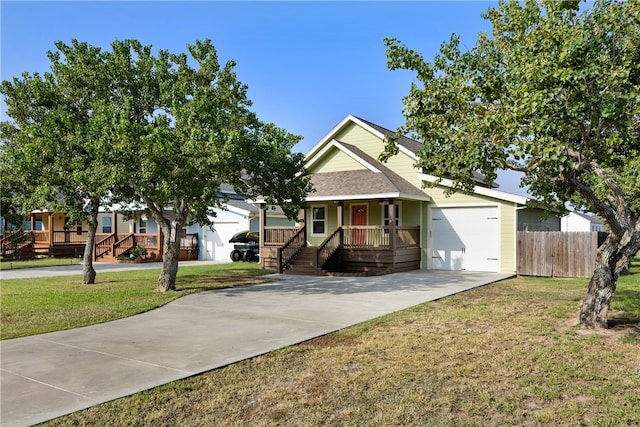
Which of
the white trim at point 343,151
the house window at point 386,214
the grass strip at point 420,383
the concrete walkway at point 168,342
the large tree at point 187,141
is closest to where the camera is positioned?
the grass strip at point 420,383

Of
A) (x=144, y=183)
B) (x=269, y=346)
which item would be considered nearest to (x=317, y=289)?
(x=144, y=183)

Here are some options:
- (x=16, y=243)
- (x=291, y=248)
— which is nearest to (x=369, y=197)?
(x=291, y=248)

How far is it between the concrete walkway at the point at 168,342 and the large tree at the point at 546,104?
3.87 metres

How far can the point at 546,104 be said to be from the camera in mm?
6641

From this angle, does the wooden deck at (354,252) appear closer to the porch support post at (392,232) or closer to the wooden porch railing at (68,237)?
the porch support post at (392,232)

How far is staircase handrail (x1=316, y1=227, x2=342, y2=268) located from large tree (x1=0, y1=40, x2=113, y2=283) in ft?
26.9

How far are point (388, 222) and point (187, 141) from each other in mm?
10737

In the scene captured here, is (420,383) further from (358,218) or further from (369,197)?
(358,218)

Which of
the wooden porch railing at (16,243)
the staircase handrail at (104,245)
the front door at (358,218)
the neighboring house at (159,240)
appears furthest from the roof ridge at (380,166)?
the wooden porch railing at (16,243)

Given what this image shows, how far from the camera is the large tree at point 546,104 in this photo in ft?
21.9

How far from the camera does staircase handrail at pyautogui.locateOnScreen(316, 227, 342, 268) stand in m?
18.9

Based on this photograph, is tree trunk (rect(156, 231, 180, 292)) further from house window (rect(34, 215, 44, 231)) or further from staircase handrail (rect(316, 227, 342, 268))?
house window (rect(34, 215, 44, 231))

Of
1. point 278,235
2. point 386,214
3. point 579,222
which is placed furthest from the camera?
point 579,222

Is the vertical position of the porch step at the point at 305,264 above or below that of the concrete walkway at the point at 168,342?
above
